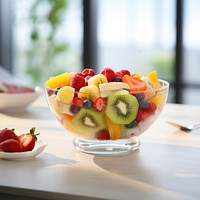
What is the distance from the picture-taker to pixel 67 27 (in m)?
3.98

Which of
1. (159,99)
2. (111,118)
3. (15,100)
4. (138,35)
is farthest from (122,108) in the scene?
(138,35)

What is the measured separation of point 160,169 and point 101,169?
0.48 feet

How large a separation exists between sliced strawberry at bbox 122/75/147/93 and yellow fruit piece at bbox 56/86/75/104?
0.15 metres

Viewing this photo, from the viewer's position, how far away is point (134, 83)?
1612 millimetres

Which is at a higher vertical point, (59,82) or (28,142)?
(59,82)

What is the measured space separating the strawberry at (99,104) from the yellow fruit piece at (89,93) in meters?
0.01

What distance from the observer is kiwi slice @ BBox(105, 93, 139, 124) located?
1.54 metres

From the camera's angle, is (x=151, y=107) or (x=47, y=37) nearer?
(x=151, y=107)

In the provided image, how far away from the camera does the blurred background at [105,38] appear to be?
3.73 m

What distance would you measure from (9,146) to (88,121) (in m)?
0.22

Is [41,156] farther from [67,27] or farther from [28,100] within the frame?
[67,27]

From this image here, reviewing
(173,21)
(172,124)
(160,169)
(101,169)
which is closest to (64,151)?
(101,169)

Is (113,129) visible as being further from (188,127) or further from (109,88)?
(188,127)

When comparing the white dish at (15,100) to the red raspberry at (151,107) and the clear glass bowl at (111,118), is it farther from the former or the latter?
the red raspberry at (151,107)
